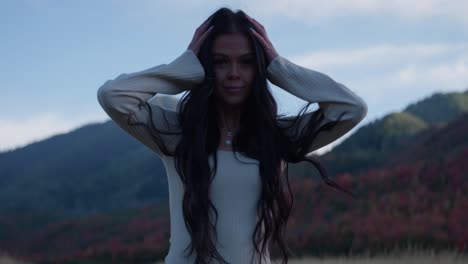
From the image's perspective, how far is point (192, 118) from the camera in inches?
130

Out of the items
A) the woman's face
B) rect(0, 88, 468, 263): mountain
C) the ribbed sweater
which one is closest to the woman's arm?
the ribbed sweater

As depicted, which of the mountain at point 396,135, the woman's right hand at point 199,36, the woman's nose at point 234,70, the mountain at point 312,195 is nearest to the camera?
the woman's nose at point 234,70

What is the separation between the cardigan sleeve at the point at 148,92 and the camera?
3.33m

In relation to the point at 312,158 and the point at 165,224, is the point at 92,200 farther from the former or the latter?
the point at 312,158

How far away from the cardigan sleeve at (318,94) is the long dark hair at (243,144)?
1.0 inches

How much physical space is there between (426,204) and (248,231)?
14.5 metres

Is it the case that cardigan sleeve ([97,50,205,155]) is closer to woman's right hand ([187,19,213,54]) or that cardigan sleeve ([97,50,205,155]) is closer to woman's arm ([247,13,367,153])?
woman's right hand ([187,19,213,54])

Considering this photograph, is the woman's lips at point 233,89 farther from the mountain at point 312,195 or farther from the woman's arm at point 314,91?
the mountain at point 312,195

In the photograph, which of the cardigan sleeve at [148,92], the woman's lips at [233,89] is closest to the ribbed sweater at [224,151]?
the cardigan sleeve at [148,92]

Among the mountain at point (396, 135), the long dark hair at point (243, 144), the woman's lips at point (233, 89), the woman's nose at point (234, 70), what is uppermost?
the woman's nose at point (234, 70)

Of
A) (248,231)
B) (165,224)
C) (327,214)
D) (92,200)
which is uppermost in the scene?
(248,231)

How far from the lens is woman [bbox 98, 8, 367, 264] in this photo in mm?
3172

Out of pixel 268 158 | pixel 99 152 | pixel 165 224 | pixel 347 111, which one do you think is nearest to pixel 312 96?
pixel 347 111

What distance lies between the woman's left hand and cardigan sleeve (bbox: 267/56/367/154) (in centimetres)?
3
